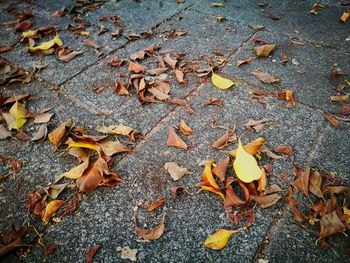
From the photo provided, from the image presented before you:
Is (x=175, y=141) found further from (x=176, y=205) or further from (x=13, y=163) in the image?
(x=13, y=163)

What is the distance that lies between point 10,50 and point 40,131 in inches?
46.9

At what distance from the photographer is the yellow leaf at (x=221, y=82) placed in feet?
6.59

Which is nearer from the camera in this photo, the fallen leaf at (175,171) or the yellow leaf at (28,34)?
the fallen leaf at (175,171)

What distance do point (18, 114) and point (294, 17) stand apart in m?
2.58

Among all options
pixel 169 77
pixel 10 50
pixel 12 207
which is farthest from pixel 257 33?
pixel 12 207

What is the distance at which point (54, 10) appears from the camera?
10.0ft

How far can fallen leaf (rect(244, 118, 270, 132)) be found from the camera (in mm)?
1692

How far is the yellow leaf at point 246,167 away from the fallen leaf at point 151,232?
1.43 feet

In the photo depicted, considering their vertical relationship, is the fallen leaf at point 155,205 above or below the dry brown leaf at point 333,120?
above

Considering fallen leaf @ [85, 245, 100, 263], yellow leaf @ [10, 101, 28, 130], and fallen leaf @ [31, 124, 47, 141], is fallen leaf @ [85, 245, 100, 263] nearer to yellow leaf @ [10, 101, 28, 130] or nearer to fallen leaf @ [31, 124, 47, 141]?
fallen leaf @ [31, 124, 47, 141]

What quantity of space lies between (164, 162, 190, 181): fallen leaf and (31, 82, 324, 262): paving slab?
25 millimetres

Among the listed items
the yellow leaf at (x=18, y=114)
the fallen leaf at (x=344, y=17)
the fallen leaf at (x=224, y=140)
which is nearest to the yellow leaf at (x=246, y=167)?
the fallen leaf at (x=224, y=140)

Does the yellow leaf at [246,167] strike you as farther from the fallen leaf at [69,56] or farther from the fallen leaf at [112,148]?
the fallen leaf at [69,56]

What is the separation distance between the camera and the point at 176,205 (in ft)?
4.43
